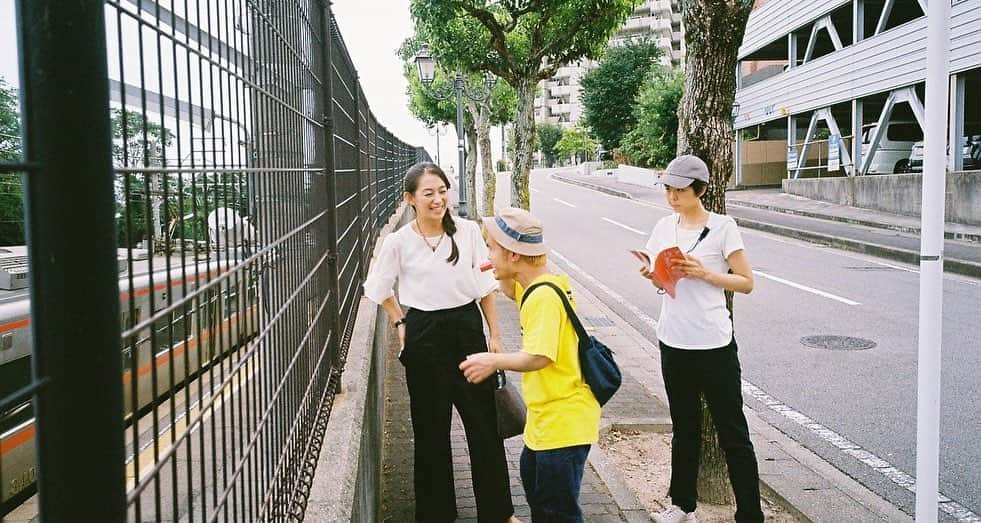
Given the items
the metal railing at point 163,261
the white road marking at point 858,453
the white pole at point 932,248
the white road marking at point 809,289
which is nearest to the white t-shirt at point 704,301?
the white pole at point 932,248

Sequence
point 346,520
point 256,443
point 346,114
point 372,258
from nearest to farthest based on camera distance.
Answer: point 256,443 → point 346,520 → point 346,114 → point 372,258

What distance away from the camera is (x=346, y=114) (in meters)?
5.87

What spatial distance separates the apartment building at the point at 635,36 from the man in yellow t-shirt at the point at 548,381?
8323cm

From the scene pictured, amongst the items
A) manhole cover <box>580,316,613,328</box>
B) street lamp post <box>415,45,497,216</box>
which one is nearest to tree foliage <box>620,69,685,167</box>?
street lamp post <box>415,45,497,216</box>

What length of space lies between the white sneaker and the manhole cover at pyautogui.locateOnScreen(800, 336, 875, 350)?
17.4ft

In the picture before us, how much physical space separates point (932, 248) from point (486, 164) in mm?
24580

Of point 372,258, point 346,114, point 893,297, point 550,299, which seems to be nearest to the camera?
point 550,299

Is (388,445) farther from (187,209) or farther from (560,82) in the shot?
(560,82)

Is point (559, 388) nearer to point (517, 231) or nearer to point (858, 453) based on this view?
point (517, 231)

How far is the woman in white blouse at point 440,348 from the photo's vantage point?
4.46 meters

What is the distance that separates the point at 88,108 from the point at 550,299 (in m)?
2.56

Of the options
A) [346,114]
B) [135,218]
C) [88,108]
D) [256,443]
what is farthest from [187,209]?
[346,114]

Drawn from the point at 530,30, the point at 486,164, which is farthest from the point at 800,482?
the point at 486,164

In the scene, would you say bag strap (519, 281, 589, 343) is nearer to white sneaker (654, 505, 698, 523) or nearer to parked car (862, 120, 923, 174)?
white sneaker (654, 505, 698, 523)
